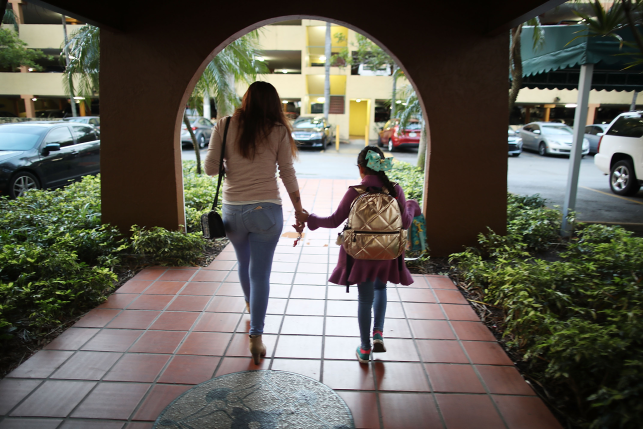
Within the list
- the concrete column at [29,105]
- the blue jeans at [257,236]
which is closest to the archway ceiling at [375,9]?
the blue jeans at [257,236]

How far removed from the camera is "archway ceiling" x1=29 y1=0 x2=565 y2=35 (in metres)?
3.70

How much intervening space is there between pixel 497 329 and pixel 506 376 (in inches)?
25.4

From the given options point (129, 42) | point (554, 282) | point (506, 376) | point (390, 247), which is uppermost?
point (129, 42)

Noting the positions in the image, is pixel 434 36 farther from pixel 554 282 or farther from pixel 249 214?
pixel 249 214

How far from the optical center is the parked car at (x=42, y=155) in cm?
708

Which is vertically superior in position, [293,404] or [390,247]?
[390,247]

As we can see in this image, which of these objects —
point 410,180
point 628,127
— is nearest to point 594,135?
point 628,127

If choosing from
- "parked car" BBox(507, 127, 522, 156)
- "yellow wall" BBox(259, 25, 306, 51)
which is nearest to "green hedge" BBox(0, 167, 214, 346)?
"parked car" BBox(507, 127, 522, 156)

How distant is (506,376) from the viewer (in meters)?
2.69

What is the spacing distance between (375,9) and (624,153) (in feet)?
23.2

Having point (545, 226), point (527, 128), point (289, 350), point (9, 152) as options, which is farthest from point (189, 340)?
point (527, 128)

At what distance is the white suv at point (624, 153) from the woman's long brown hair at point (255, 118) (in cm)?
851

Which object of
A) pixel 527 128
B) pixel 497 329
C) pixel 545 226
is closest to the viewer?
pixel 497 329

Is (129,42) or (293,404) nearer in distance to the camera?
(293,404)
